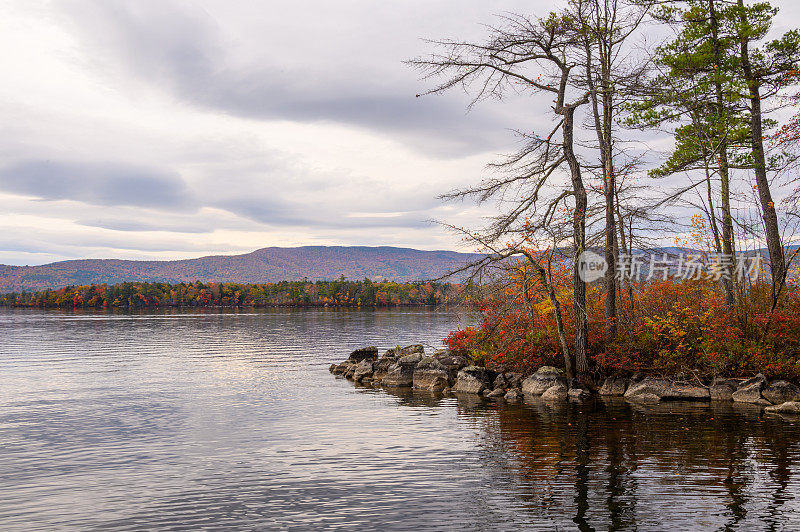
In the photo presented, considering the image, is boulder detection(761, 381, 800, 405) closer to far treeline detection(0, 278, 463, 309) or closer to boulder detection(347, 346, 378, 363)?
boulder detection(347, 346, 378, 363)

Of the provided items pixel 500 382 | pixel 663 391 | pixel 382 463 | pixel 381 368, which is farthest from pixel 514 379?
pixel 382 463

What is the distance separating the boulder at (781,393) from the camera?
68.2 ft

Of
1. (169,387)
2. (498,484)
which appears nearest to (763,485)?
(498,484)

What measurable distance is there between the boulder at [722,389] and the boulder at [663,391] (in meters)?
0.22

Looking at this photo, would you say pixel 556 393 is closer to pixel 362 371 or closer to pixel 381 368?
pixel 381 368

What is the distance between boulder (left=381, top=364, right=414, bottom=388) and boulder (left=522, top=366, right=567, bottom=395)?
6625mm

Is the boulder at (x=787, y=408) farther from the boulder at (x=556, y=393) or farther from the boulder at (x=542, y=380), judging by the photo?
the boulder at (x=542, y=380)

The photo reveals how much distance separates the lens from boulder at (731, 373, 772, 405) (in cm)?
2145

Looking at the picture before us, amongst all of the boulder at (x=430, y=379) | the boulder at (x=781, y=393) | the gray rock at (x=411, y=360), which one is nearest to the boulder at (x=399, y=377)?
the gray rock at (x=411, y=360)

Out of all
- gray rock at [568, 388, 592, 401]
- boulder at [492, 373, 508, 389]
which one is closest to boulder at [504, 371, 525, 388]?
boulder at [492, 373, 508, 389]

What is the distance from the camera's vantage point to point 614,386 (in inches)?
961

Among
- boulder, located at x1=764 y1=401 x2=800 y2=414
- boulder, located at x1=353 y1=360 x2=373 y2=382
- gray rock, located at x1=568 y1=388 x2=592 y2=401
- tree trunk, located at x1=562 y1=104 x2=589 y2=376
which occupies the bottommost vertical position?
boulder, located at x1=353 y1=360 x2=373 y2=382

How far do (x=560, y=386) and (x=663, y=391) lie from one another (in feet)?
13.4

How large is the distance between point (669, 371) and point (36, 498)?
23.0 m
